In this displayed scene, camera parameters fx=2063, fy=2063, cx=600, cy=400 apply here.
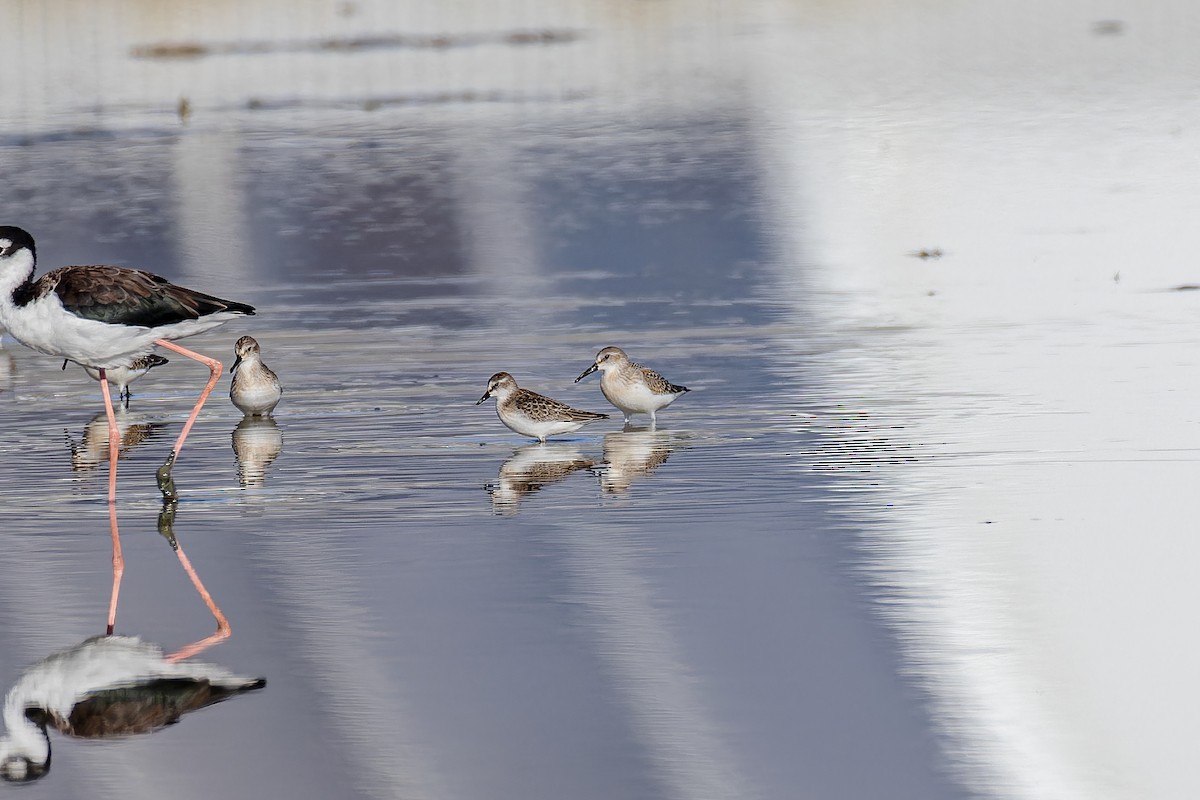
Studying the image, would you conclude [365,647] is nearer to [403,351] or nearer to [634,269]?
[403,351]

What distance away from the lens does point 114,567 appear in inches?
328

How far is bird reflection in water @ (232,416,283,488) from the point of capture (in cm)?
1032

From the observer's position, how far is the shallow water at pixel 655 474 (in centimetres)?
620

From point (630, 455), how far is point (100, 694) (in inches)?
184

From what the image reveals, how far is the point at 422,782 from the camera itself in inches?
231

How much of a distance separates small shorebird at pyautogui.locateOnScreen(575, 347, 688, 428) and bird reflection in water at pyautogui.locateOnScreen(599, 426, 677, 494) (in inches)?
5.8

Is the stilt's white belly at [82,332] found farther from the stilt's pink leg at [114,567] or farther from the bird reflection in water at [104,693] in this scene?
the bird reflection in water at [104,693]

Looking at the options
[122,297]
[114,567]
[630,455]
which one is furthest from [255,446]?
[114,567]

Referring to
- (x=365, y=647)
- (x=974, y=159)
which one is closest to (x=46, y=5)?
(x=974, y=159)

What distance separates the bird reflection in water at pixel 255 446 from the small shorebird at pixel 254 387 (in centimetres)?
10

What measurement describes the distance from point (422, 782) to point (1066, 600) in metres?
2.77

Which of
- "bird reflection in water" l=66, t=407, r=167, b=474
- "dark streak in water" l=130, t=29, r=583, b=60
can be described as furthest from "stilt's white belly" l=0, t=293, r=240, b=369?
"dark streak in water" l=130, t=29, r=583, b=60

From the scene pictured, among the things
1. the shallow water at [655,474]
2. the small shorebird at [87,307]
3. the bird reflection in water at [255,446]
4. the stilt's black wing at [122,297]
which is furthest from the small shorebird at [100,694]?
the stilt's black wing at [122,297]

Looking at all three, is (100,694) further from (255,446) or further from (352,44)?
→ (352,44)
